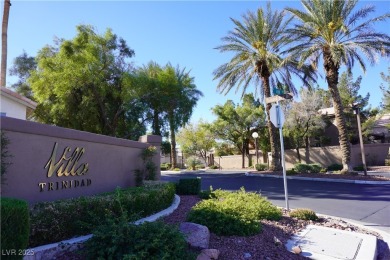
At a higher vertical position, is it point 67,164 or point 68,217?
point 67,164

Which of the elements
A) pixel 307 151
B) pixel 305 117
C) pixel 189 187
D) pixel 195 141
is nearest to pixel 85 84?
pixel 189 187

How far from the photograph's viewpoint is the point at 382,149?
31969 millimetres

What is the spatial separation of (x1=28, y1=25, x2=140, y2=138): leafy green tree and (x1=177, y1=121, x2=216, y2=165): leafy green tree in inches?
912

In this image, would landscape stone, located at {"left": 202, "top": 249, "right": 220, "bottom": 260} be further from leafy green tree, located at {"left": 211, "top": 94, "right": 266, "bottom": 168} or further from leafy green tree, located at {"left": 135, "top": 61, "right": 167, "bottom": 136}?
leafy green tree, located at {"left": 211, "top": 94, "right": 266, "bottom": 168}

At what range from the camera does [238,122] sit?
38.2 m

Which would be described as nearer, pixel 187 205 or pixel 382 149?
pixel 187 205

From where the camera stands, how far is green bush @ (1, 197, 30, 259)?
3291 millimetres

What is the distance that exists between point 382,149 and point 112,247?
34.8 meters

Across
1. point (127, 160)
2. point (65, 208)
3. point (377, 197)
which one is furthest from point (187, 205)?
point (377, 197)

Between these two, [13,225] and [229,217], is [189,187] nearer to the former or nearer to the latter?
[229,217]

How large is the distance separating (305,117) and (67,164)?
98.6 ft

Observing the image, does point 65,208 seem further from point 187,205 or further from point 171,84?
point 171,84

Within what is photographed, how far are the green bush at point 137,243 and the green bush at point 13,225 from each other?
1052 mm

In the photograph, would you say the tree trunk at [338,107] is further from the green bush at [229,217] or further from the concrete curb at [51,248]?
the concrete curb at [51,248]
